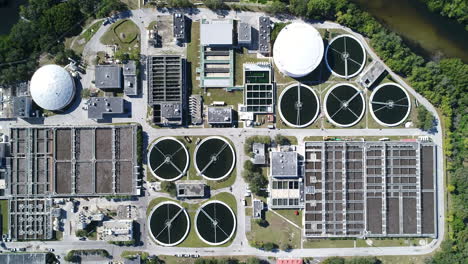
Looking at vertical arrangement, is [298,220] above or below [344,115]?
below

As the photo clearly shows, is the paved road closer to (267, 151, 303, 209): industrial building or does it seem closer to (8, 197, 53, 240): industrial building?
(8, 197, 53, 240): industrial building

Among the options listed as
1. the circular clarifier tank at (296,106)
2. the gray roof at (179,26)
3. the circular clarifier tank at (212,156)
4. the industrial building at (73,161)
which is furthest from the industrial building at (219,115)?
the gray roof at (179,26)

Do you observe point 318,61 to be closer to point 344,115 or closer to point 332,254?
Result: point 344,115

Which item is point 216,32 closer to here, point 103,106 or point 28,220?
point 103,106

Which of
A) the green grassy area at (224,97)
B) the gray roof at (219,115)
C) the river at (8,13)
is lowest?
the gray roof at (219,115)

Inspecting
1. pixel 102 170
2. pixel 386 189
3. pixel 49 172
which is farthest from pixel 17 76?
pixel 386 189

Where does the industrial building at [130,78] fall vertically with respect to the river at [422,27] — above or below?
below

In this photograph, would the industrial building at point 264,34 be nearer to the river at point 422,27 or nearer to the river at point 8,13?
the river at point 422,27
